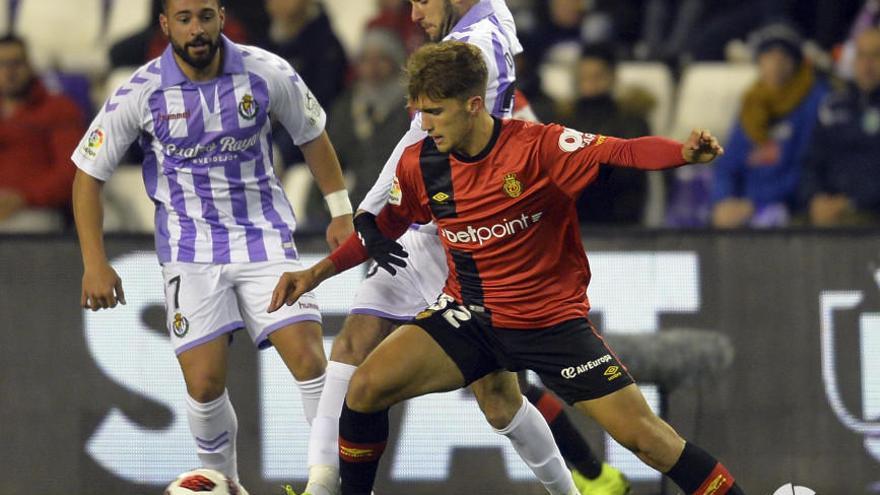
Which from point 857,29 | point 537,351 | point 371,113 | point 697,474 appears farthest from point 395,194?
point 857,29

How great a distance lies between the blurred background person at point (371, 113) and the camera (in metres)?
9.70

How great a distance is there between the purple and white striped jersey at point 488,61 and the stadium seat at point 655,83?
388 centimetres

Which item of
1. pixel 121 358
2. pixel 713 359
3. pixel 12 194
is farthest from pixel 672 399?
pixel 12 194

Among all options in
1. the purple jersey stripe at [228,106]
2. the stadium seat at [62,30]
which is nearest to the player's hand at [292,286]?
the purple jersey stripe at [228,106]

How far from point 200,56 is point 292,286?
3.42 feet

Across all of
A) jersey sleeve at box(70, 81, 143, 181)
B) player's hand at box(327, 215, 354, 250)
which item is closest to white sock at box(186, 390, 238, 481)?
player's hand at box(327, 215, 354, 250)

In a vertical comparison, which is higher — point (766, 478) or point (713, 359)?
point (713, 359)

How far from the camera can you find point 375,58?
1005cm

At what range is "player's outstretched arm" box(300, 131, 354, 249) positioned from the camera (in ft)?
23.5

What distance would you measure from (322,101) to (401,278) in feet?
12.4

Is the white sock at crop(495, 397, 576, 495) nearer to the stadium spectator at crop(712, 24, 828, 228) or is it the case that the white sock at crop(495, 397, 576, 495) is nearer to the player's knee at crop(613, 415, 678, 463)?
the player's knee at crop(613, 415, 678, 463)

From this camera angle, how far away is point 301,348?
6.92 m

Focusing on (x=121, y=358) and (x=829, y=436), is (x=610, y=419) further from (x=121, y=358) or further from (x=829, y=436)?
(x=121, y=358)

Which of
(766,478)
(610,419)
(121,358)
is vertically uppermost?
(610,419)
